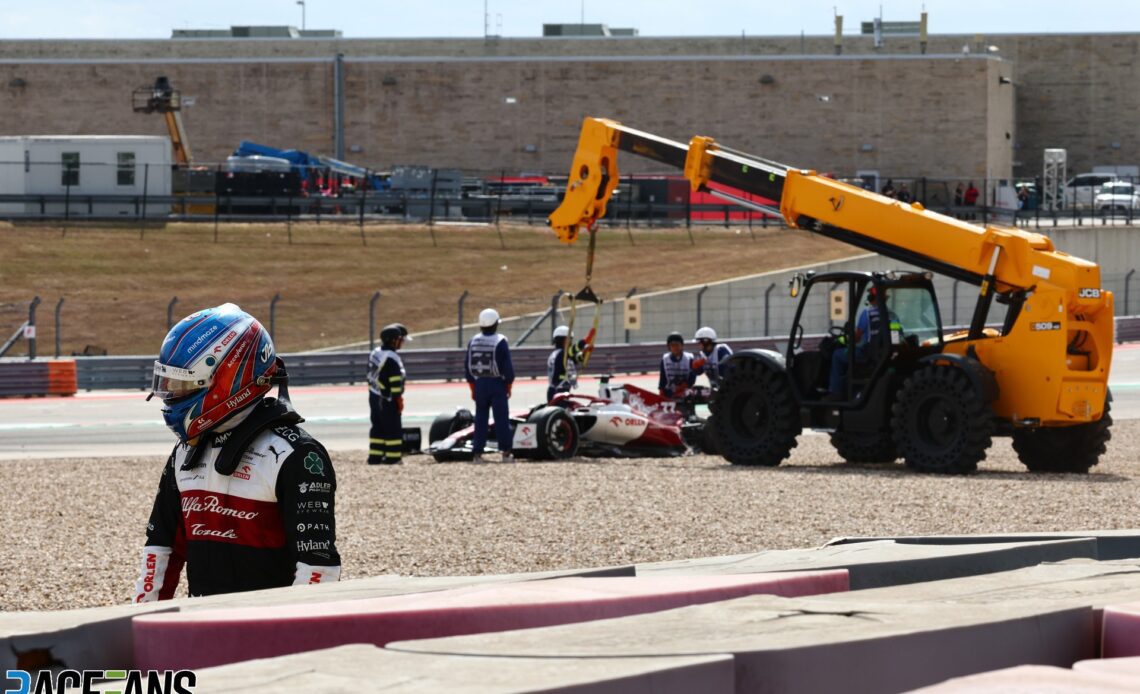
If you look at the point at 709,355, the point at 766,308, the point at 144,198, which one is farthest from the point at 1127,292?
the point at 144,198

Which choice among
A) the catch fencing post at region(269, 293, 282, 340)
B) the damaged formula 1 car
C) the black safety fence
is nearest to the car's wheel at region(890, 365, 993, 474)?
the damaged formula 1 car

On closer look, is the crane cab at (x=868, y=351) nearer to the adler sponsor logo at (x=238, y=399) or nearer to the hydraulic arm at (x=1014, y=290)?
the hydraulic arm at (x=1014, y=290)

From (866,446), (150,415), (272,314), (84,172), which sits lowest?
(150,415)

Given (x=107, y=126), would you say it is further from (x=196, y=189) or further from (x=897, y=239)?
(x=897, y=239)

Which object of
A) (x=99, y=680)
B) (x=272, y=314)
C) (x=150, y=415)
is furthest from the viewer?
(x=272, y=314)

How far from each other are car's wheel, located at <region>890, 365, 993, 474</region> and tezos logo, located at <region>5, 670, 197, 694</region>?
1390cm

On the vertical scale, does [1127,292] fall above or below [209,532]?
above

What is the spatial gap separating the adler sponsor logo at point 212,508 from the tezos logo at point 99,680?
5.45 feet

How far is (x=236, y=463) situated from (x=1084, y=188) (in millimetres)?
63284

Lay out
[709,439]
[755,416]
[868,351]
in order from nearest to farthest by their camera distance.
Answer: [868,351] < [755,416] < [709,439]

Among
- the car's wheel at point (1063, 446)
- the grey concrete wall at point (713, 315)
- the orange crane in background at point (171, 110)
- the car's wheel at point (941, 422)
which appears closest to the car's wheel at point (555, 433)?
the car's wheel at point (941, 422)

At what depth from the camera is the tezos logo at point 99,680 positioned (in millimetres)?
2952

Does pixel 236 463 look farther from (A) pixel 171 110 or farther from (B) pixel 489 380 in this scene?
(A) pixel 171 110

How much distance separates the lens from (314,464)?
16.8 ft
